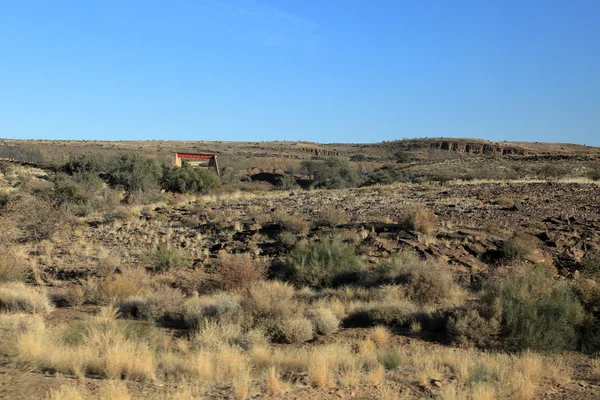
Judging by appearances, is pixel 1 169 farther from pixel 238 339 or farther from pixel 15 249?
pixel 238 339

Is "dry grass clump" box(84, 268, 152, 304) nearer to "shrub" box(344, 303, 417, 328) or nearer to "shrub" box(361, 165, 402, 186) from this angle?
"shrub" box(344, 303, 417, 328)

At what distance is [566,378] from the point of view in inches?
301

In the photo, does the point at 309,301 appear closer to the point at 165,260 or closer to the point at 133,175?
the point at 165,260

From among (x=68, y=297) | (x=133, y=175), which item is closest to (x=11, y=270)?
(x=68, y=297)

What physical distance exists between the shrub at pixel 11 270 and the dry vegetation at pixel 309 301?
59 millimetres

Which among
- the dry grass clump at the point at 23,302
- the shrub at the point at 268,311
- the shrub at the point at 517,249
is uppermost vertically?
the shrub at the point at 517,249

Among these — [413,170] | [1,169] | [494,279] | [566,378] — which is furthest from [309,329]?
[413,170]

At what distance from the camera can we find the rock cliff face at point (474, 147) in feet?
360

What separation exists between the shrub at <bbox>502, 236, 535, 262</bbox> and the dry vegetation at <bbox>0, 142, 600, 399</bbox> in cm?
5

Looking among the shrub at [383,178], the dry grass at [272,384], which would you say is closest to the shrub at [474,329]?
the dry grass at [272,384]

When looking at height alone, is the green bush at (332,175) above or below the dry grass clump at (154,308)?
above

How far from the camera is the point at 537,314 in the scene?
33.6 feet

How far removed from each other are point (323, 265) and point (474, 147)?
357 ft

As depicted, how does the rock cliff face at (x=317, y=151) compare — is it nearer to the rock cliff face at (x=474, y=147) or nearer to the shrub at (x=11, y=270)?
the rock cliff face at (x=474, y=147)
